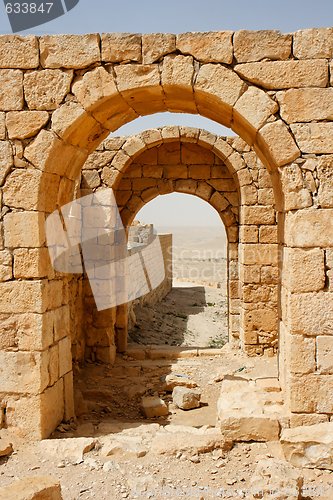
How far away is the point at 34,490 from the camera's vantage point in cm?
335

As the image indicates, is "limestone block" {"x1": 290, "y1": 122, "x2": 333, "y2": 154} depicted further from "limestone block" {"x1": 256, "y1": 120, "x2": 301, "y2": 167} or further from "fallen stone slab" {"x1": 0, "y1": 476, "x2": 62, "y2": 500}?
"fallen stone slab" {"x1": 0, "y1": 476, "x2": 62, "y2": 500}

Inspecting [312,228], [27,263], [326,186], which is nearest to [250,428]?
[312,228]

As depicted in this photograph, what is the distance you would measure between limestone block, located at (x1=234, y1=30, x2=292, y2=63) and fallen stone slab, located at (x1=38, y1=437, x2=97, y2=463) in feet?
13.3

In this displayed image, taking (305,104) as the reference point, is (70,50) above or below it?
above

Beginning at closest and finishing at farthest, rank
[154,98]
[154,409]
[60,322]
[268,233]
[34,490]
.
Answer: [34,490], [154,98], [60,322], [154,409], [268,233]

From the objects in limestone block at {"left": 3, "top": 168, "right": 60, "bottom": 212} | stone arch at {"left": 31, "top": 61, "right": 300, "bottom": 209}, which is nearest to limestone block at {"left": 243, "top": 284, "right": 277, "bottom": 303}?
stone arch at {"left": 31, "top": 61, "right": 300, "bottom": 209}

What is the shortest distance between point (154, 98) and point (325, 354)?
3237 mm

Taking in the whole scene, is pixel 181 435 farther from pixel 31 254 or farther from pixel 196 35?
pixel 196 35

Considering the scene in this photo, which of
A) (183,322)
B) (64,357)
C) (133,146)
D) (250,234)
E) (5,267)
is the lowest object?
(183,322)

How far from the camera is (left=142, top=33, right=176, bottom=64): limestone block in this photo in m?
4.86

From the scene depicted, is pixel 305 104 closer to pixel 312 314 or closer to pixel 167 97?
pixel 167 97

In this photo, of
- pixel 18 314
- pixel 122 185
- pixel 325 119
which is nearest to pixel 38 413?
pixel 18 314

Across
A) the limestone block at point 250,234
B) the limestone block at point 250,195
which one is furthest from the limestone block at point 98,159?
the limestone block at point 250,234

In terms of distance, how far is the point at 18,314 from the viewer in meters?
4.97
